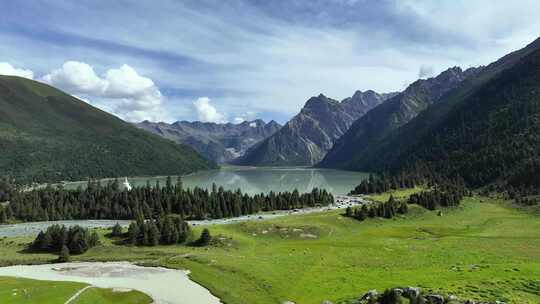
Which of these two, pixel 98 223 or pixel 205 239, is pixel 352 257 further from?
pixel 98 223

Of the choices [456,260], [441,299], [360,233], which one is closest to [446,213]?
[360,233]

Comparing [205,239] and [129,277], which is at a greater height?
[205,239]

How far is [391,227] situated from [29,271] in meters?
99.3

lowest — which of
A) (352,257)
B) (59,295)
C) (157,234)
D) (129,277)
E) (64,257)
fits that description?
(129,277)

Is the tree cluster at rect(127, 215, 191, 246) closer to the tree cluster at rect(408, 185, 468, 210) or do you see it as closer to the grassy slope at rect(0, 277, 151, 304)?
the grassy slope at rect(0, 277, 151, 304)

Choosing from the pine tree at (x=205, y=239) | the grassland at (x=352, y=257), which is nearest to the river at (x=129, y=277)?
the grassland at (x=352, y=257)

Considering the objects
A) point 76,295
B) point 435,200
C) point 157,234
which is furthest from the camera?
point 435,200

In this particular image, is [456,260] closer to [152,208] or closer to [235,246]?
[235,246]

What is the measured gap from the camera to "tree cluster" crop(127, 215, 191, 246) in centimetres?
10950

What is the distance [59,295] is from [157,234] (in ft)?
154

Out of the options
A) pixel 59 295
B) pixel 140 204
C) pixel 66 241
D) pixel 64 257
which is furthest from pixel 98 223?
pixel 59 295

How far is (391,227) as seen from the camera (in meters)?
134

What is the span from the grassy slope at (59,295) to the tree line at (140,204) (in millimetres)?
86877

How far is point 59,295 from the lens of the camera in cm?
6372
